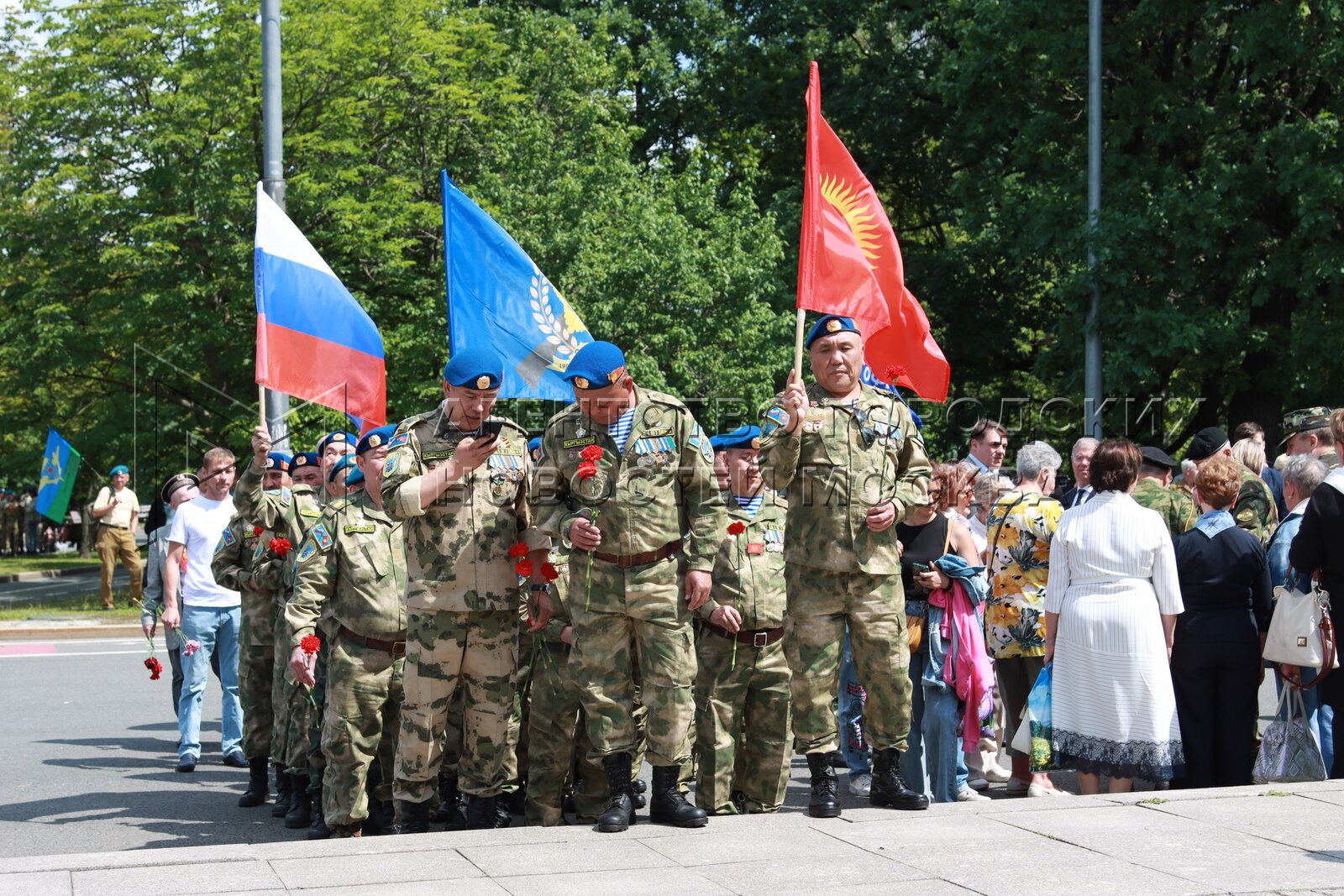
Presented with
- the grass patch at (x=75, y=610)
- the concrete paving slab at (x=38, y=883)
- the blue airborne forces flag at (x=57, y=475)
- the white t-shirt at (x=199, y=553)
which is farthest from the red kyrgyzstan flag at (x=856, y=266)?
the blue airborne forces flag at (x=57, y=475)

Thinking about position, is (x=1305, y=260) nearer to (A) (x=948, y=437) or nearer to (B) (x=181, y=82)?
(A) (x=948, y=437)

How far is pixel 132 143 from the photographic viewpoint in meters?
22.3

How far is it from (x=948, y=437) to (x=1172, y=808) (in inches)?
736

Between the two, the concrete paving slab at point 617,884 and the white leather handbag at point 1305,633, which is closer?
the concrete paving slab at point 617,884

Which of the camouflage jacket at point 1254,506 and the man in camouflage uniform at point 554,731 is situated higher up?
the camouflage jacket at point 1254,506

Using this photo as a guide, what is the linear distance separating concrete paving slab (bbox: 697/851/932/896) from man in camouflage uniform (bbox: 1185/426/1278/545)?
13.5 feet

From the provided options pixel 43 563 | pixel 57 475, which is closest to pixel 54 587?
pixel 43 563

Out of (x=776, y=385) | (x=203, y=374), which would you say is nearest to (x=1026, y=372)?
(x=776, y=385)

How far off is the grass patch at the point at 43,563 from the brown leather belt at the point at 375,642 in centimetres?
2470

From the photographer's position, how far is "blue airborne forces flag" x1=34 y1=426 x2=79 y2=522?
747 inches

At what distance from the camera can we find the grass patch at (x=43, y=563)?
102 feet

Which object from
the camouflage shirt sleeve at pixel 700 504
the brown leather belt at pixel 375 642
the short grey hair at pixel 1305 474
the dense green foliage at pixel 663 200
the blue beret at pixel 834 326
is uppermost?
the dense green foliage at pixel 663 200

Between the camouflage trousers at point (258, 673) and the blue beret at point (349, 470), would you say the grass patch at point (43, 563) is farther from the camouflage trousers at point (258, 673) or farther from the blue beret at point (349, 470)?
the blue beret at point (349, 470)

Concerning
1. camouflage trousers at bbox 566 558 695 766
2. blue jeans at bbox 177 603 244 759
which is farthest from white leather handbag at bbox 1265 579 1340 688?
blue jeans at bbox 177 603 244 759
